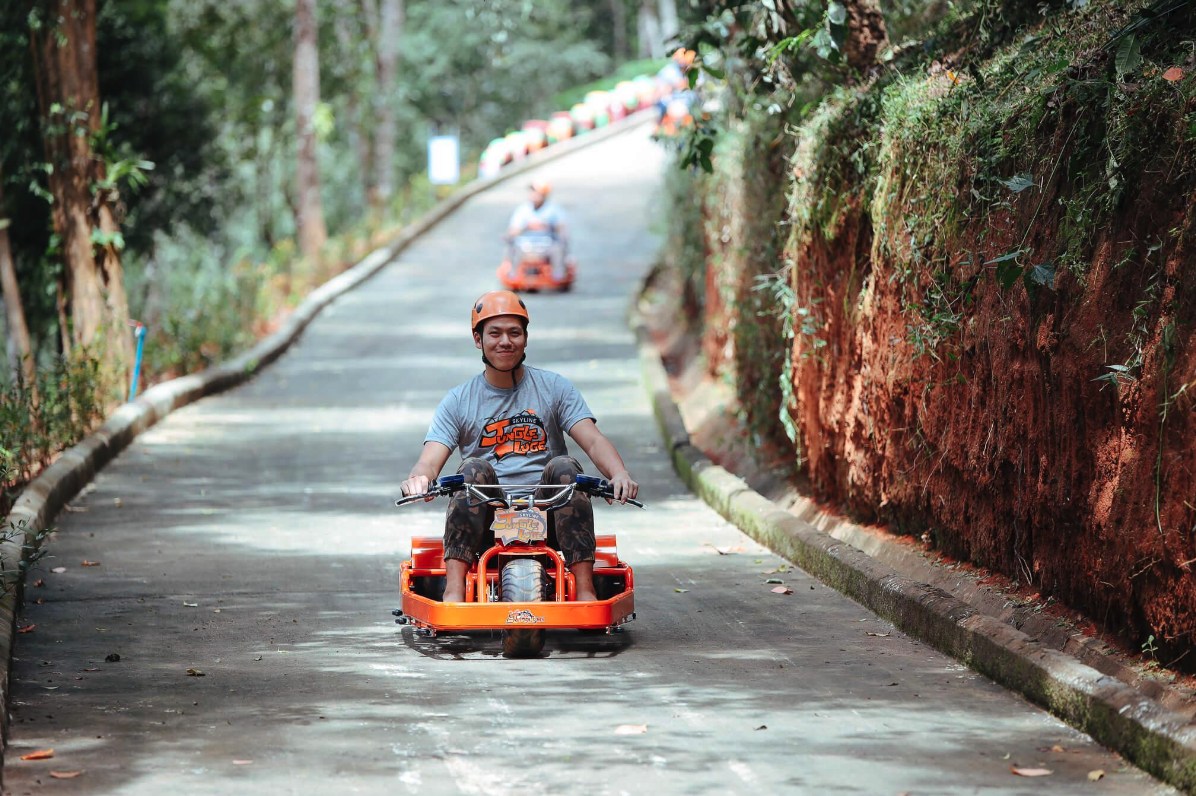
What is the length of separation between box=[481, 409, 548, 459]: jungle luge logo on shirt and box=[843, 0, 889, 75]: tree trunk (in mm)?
5206

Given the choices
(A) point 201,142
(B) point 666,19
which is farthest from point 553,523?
(B) point 666,19

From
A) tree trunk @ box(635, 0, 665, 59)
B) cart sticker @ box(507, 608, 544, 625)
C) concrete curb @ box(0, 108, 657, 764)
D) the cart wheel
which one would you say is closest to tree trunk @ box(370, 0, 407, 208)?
concrete curb @ box(0, 108, 657, 764)

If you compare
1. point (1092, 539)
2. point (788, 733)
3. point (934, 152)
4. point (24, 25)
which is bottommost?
point (788, 733)

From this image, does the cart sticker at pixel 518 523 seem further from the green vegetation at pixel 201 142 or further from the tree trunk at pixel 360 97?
the tree trunk at pixel 360 97

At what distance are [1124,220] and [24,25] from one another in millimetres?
16968

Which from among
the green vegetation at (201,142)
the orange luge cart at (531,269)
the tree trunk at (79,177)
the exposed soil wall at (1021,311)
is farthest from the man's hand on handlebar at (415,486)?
the orange luge cart at (531,269)

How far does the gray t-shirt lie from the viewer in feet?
28.6

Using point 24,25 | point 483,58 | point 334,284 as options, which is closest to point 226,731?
point 24,25

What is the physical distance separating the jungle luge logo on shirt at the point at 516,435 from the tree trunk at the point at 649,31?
1923 inches

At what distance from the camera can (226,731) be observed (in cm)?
671

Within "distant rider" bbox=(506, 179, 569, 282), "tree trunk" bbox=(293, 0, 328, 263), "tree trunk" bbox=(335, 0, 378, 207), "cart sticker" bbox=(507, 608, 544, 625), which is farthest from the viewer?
"tree trunk" bbox=(335, 0, 378, 207)

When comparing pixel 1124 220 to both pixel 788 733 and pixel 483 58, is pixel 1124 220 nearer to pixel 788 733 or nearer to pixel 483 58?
pixel 788 733

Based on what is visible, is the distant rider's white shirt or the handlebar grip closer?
the handlebar grip

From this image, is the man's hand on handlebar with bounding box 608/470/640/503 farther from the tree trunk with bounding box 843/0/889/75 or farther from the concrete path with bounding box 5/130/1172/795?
the tree trunk with bounding box 843/0/889/75
